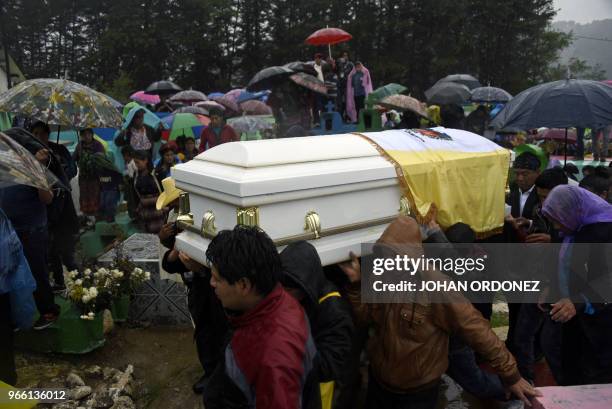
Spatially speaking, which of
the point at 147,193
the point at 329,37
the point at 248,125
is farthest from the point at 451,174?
the point at 329,37

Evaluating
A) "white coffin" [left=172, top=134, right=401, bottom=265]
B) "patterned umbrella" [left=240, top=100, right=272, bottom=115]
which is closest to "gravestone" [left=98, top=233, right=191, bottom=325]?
"white coffin" [left=172, top=134, right=401, bottom=265]

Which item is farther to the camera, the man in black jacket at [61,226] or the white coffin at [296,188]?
the man in black jacket at [61,226]

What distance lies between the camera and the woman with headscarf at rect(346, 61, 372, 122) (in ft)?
27.1

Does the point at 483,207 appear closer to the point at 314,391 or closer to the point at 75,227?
the point at 314,391

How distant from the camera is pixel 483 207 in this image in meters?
2.97

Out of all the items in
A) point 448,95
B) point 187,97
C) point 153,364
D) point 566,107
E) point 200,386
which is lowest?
point 153,364

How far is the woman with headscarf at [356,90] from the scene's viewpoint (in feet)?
27.1

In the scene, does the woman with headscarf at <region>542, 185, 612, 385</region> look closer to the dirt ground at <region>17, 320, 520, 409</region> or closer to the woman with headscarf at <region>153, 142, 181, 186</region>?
the dirt ground at <region>17, 320, 520, 409</region>

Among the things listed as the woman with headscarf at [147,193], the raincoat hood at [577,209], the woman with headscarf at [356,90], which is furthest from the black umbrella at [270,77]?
the raincoat hood at [577,209]

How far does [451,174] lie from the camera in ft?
9.21

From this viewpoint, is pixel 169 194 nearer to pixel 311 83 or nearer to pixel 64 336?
pixel 64 336

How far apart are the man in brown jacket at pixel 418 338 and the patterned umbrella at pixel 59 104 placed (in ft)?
10.1

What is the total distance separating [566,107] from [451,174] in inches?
63.6

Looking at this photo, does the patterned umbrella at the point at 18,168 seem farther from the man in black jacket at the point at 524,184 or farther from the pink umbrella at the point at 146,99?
the pink umbrella at the point at 146,99
